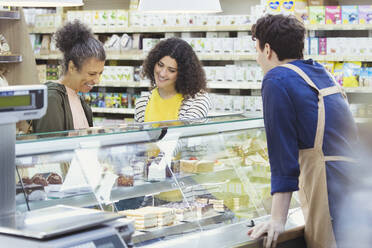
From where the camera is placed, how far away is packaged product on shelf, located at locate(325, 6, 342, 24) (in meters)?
6.16

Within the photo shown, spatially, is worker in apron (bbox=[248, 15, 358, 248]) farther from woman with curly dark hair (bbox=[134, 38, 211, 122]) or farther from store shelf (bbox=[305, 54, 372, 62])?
store shelf (bbox=[305, 54, 372, 62])

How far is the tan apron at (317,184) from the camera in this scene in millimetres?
2162

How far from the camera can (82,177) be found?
91.0 inches

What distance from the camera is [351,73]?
624 centimetres

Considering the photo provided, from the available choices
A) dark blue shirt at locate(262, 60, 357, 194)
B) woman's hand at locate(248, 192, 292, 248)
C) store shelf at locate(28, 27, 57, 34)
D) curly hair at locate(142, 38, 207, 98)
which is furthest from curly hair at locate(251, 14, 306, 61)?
store shelf at locate(28, 27, 57, 34)

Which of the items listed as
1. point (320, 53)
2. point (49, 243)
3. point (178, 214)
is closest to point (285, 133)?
point (178, 214)

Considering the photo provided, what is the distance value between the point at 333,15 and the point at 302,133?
436cm

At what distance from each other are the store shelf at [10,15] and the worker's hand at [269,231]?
13.9 ft

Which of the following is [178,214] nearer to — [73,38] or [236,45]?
[73,38]

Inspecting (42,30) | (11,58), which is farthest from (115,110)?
(11,58)

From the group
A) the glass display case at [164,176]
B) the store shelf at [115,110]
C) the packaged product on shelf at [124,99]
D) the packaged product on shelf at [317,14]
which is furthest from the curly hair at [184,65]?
the packaged product on shelf at [124,99]

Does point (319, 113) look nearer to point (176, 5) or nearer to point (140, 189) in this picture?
point (140, 189)

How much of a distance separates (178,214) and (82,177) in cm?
48

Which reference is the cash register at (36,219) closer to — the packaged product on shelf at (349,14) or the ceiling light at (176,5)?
the ceiling light at (176,5)
